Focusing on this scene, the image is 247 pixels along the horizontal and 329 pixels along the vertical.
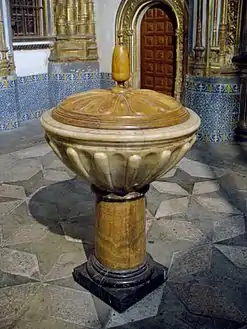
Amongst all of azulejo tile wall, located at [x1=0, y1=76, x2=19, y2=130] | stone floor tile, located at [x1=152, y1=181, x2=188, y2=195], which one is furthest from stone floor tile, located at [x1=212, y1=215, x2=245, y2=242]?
azulejo tile wall, located at [x1=0, y1=76, x2=19, y2=130]

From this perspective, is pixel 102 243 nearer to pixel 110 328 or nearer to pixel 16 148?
pixel 110 328

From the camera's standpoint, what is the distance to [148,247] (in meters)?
2.86

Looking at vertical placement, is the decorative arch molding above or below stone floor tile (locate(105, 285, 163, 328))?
above

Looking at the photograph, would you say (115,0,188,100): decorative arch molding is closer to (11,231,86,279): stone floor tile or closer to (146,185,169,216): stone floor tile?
(146,185,169,216): stone floor tile

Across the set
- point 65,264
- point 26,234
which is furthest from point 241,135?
point 65,264

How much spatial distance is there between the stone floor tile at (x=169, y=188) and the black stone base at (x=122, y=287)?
145cm

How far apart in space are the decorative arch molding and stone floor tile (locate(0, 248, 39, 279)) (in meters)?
4.23

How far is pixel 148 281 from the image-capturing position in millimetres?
2326

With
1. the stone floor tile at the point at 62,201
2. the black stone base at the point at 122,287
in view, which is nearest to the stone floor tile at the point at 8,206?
the stone floor tile at the point at 62,201

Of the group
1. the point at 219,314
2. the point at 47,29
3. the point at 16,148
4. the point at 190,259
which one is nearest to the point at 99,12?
the point at 47,29

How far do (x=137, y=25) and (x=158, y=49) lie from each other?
56cm

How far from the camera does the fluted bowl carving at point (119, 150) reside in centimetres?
182

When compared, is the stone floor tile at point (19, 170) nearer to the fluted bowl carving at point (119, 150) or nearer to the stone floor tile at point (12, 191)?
the stone floor tile at point (12, 191)

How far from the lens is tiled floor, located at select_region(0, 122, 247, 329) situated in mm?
2170
